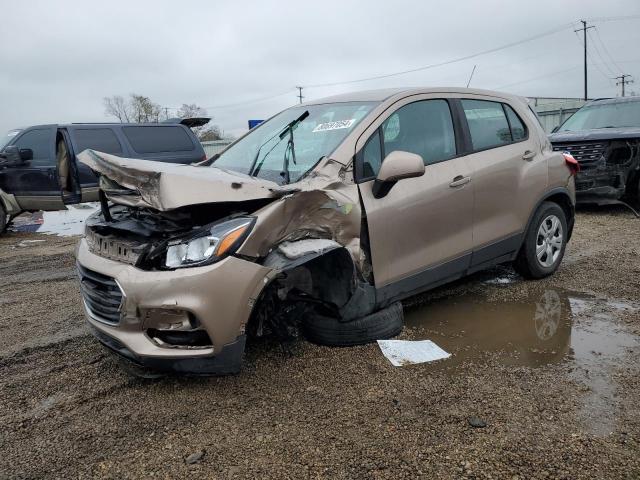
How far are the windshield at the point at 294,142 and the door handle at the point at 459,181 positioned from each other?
83 centimetres

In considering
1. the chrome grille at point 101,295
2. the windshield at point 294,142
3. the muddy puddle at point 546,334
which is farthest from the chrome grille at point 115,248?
the muddy puddle at point 546,334

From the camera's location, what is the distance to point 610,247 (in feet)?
20.5

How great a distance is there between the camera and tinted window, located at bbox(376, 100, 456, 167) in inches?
141

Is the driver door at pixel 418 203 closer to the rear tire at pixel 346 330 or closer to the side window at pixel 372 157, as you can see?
the side window at pixel 372 157

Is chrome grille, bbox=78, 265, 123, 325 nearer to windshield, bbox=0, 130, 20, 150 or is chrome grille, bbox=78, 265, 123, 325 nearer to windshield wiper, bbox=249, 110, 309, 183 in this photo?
windshield wiper, bbox=249, 110, 309, 183

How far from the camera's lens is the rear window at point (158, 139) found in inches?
388

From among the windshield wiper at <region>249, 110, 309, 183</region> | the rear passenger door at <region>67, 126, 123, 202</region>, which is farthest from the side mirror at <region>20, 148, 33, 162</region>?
the windshield wiper at <region>249, 110, 309, 183</region>

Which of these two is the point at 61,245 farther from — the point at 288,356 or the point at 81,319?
the point at 288,356

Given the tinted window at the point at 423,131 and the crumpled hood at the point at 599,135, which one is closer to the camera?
the tinted window at the point at 423,131

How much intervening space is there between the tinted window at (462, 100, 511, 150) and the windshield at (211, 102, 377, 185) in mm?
997

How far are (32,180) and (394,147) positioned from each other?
8.11 meters

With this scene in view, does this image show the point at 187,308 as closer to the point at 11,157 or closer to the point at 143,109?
the point at 11,157

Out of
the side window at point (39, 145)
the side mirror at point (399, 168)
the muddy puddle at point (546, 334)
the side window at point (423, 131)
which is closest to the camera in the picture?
the muddy puddle at point (546, 334)

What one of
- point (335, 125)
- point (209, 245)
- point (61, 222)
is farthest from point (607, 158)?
point (61, 222)
